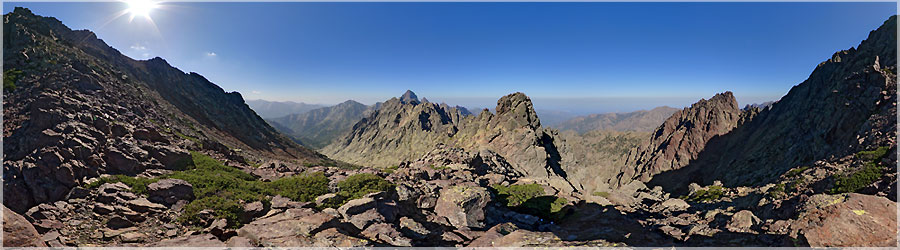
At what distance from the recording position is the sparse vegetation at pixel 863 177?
940 inches

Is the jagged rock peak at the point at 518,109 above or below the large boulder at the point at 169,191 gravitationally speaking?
above

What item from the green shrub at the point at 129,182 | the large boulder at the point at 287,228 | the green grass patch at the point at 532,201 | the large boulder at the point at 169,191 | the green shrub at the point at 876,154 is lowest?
the green grass patch at the point at 532,201

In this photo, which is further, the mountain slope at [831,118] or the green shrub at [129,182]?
the mountain slope at [831,118]

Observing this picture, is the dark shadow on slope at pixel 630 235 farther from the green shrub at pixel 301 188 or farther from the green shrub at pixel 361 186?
the green shrub at pixel 301 188

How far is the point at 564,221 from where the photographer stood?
20.8 meters

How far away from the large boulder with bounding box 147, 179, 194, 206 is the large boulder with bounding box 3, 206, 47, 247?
5.33 m

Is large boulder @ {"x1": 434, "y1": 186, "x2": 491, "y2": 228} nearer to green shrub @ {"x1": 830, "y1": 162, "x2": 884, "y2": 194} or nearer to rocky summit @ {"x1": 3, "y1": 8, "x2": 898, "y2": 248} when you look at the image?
rocky summit @ {"x1": 3, "y1": 8, "x2": 898, "y2": 248}

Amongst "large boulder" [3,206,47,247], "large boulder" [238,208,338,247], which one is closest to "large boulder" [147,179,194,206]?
"large boulder" [3,206,47,247]

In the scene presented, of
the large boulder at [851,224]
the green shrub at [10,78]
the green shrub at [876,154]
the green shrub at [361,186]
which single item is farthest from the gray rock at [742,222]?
the green shrub at [10,78]

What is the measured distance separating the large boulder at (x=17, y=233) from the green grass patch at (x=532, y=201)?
915 inches

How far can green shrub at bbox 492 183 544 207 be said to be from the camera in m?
24.1

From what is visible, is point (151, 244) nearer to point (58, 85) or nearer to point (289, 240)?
point (289, 240)

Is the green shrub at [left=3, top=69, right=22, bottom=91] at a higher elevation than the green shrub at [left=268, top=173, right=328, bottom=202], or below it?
higher

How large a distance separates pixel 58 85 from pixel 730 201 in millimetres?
67180
